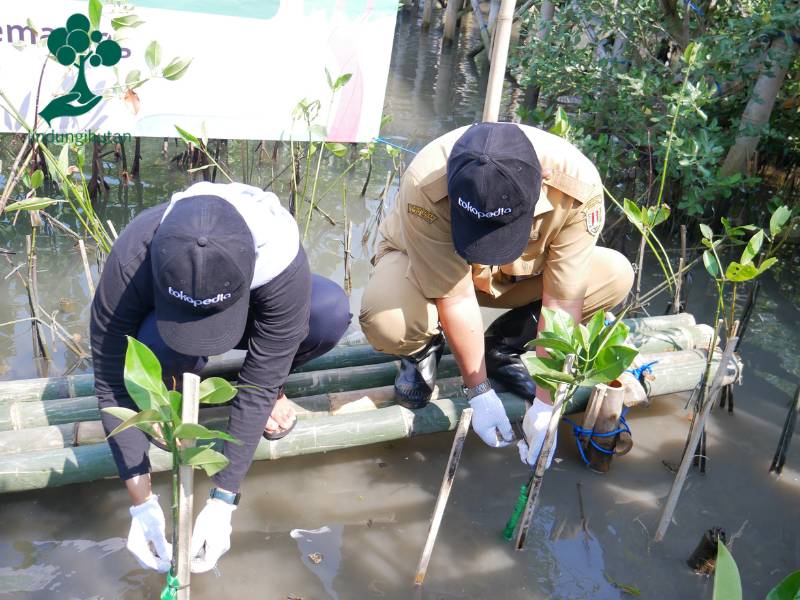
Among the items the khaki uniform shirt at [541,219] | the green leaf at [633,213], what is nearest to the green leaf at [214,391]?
the khaki uniform shirt at [541,219]

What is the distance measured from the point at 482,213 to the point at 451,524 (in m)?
1.13

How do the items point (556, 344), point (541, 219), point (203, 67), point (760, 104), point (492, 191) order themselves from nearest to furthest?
point (556, 344), point (492, 191), point (541, 219), point (203, 67), point (760, 104)

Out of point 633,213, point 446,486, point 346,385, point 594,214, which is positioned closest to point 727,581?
point 446,486

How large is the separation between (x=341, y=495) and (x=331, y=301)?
710 mm

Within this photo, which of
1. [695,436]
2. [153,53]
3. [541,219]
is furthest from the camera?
[153,53]

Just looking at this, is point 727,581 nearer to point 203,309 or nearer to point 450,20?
point 203,309

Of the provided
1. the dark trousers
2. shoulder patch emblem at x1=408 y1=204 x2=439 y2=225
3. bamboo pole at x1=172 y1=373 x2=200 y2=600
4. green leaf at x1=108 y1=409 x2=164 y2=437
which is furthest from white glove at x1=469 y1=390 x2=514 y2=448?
green leaf at x1=108 y1=409 x2=164 y2=437

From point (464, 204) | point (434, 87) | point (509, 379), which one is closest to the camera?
point (464, 204)

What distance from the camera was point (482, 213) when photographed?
213 centimetres

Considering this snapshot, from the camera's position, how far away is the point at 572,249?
2.56 metres

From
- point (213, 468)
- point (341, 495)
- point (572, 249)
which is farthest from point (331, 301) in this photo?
point (213, 468)

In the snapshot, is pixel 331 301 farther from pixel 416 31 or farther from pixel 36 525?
pixel 416 31

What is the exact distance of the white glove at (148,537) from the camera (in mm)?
2086

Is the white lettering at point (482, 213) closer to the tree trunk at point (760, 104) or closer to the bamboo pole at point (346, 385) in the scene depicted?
the bamboo pole at point (346, 385)
